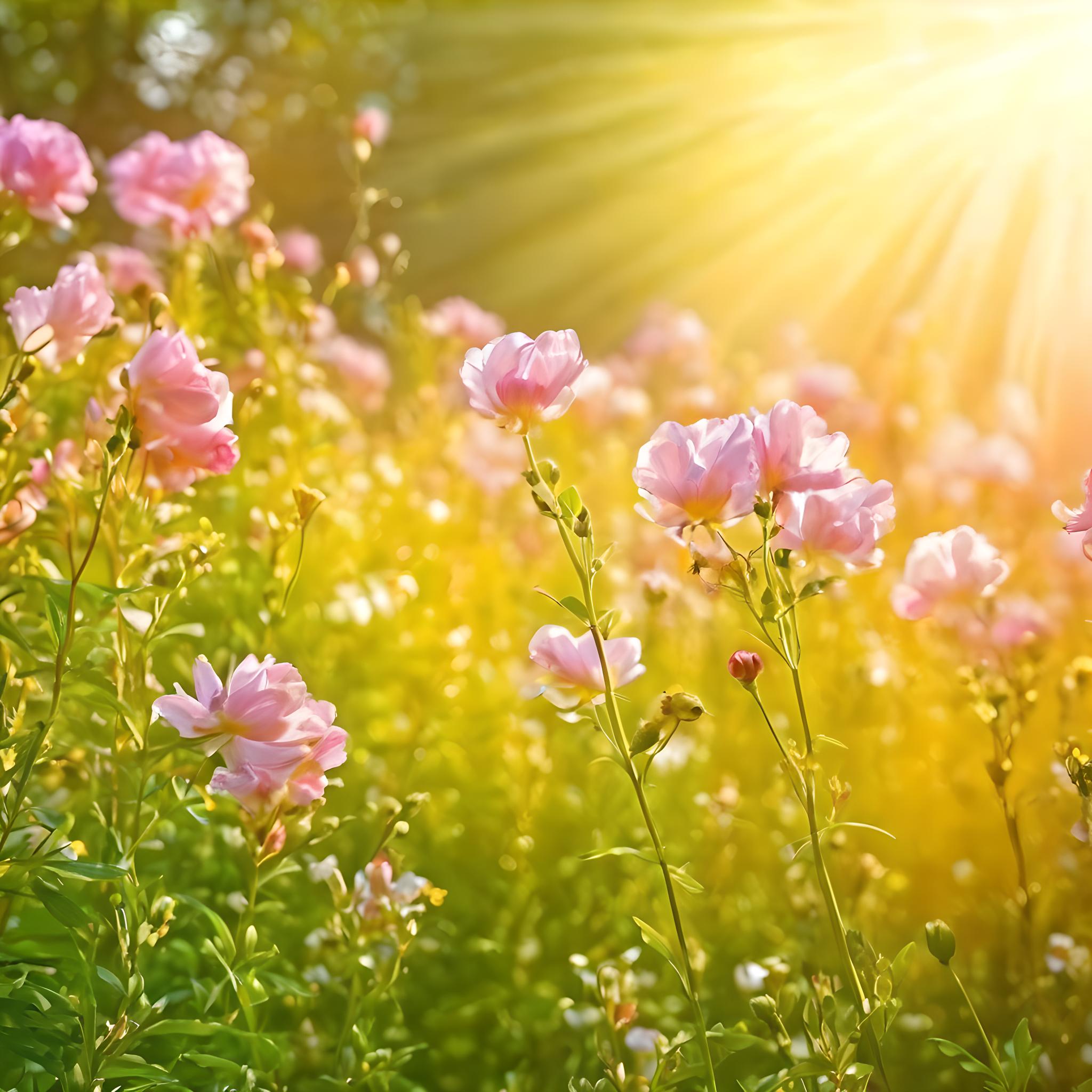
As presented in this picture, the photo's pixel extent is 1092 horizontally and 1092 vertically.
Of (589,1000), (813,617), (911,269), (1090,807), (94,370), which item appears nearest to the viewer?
(1090,807)

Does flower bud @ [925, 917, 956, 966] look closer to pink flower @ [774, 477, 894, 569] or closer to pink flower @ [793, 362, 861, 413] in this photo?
pink flower @ [774, 477, 894, 569]

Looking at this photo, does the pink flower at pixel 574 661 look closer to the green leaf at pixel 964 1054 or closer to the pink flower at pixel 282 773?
the pink flower at pixel 282 773

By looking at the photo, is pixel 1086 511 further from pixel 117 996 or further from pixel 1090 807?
pixel 117 996

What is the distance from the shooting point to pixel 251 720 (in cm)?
101

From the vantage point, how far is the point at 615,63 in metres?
8.39

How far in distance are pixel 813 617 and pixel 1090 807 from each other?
6.21ft

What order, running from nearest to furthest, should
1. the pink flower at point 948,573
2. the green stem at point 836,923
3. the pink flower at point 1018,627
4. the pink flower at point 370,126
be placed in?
Answer: the green stem at point 836,923 < the pink flower at point 948,573 < the pink flower at point 1018,627 < the pink flower at point 370,126

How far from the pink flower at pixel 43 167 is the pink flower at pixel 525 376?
908 millimetres

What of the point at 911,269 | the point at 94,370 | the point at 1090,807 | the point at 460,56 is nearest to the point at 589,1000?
the point at 1090,807

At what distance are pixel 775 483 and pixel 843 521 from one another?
88 mm

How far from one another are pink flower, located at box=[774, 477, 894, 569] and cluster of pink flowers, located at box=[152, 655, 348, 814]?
0.55 m

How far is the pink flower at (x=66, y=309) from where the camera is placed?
1.30m

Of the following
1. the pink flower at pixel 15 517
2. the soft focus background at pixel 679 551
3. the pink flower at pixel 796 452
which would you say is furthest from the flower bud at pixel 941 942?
the pink flower at pixel 15 517

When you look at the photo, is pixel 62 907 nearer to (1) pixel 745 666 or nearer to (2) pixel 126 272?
(1) pixel 745 666
